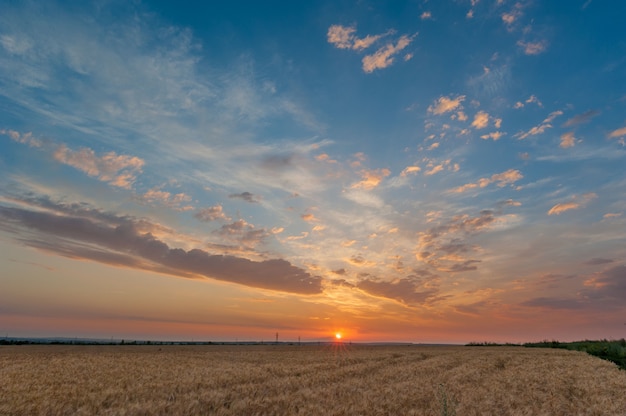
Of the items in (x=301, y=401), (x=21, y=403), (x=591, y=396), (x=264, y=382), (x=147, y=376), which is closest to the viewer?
(x=21, y=403)

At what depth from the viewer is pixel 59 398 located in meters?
13.9

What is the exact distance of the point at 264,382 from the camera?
18.9m

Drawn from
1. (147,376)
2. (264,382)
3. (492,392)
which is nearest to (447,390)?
(492,392)

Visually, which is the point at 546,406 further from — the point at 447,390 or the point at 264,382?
the point at 264,382

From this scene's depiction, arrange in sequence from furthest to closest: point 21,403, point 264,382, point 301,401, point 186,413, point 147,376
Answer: point 147,376
point 264,382
point 301,401
point 21,403
point 186,413

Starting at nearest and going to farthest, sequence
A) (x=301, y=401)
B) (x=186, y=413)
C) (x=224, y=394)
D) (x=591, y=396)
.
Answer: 1. (x=186, y=413)
2. (x=301, y=401)
3. (x=224, y=394)
4. (x=591, y=396)

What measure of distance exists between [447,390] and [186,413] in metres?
11.7

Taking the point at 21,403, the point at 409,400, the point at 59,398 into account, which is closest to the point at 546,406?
the point at 409,400

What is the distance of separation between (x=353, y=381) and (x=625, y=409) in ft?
37.4

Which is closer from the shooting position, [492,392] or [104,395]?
[104,395]

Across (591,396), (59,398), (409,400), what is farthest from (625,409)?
(59,398)

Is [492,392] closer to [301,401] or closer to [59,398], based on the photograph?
[301,401]

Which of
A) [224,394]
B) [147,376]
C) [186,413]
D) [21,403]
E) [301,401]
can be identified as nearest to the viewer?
[186,413]

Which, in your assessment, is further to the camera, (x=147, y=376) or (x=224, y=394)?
(x=147, y=376)
